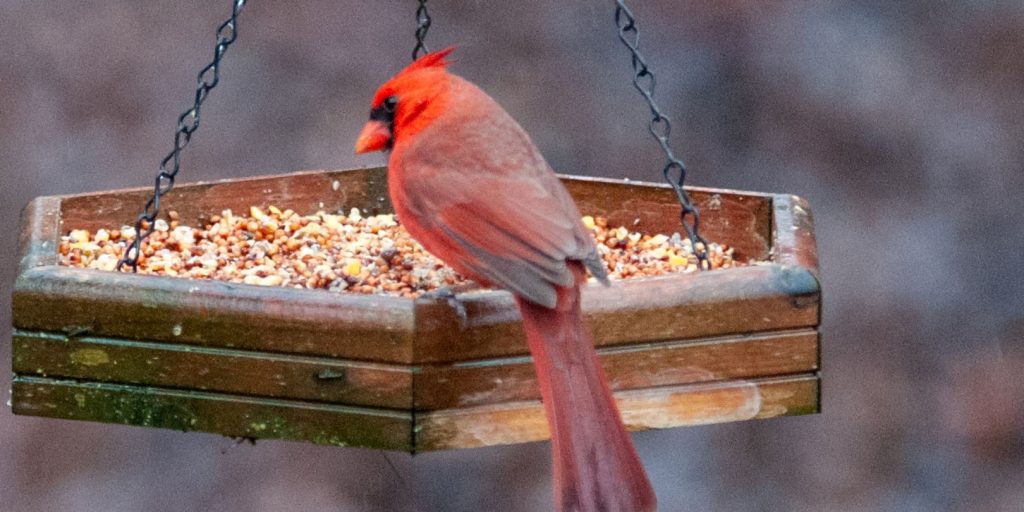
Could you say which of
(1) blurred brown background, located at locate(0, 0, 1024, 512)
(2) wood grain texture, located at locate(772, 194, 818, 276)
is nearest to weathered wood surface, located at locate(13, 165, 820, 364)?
(2) wood grain texture, located at locate(772, 194, 818, 276)

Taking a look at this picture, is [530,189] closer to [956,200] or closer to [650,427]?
[650,427]

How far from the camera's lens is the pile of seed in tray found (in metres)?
3.20

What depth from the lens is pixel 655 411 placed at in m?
2.88

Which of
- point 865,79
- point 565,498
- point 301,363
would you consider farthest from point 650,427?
point 865,79

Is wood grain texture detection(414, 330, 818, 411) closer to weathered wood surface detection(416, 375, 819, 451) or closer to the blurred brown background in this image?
weathered wood surface detection(416, 375, 819, 451)

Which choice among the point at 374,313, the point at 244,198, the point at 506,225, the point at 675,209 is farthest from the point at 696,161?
the point at 374,313

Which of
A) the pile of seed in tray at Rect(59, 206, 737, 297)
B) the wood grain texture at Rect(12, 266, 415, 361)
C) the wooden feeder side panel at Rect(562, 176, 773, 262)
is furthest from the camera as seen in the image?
the wooden feeder side panel at Rect(562, 176, 773, 262)

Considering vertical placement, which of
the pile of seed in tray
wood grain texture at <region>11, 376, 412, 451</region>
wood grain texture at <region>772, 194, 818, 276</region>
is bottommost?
wood grain texture at <region>11, 376, 412, 451</region>

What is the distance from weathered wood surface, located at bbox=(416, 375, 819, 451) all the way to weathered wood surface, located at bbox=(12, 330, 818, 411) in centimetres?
2

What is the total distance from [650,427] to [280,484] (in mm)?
2700

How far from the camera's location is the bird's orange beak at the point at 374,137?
10.6ft

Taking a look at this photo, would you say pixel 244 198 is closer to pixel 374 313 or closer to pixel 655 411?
pixel 374 313

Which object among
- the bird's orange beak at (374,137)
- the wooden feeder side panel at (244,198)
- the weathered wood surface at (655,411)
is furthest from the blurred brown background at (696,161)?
the weathered wood surface at (655,411)

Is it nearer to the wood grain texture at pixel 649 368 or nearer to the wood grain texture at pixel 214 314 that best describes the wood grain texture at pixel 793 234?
the wood grain texture at pixel 649 368
